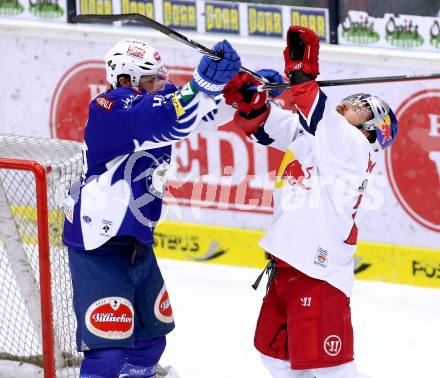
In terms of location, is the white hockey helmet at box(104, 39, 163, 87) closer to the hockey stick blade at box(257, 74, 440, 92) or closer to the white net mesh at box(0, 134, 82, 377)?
the hockey stick blade at box(257, 74, 440, 92)

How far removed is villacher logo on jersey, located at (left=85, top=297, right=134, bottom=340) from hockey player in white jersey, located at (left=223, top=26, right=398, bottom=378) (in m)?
0.50

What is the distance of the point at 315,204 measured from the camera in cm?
423

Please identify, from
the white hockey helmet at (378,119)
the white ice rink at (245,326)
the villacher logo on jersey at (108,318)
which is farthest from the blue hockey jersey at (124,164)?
the white ice rink at (245,326)

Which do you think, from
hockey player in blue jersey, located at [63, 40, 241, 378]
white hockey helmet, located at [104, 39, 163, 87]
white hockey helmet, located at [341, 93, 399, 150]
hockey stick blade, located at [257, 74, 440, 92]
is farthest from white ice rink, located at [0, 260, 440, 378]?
hockey stick blade, located at [257, 74, 440, 92]

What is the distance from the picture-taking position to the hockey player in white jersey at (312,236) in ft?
13.7

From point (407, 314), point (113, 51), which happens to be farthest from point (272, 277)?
point (407, 314)

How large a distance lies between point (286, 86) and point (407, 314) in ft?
7.11

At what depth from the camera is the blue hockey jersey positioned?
3.94 m

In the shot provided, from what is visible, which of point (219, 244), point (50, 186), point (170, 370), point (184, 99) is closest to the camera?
point (184, 99)

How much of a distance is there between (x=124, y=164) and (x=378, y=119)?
0.88 meters

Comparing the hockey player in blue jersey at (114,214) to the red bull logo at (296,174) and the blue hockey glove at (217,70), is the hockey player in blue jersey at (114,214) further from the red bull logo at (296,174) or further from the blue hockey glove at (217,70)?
the red bull logo at (296,174)

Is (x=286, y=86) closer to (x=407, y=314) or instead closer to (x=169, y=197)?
(x=407, y=314)

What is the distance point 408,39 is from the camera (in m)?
6.10

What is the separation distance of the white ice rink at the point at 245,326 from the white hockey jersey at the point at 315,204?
3.57 ft
